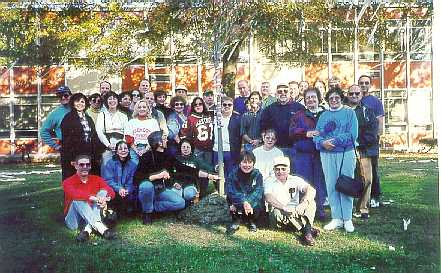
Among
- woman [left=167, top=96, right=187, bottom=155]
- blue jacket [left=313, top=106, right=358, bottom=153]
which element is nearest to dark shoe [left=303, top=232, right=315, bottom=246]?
blue jacket [left=313, top=106, right=358, bottom=153]

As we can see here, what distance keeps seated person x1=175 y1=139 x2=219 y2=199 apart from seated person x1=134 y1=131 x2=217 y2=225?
0.07 ft

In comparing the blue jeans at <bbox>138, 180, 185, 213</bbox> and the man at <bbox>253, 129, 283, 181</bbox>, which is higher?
the man at <bbox>253, 129, 283, 181</bbox>

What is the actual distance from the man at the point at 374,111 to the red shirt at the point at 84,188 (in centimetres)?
243

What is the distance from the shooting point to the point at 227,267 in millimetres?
5562

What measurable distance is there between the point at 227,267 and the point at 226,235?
0.94 ft

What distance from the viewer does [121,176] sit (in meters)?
5.66

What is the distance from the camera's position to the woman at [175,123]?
569cm

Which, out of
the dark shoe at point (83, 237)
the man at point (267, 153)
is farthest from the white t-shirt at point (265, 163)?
the dark shoe at point (83, 237)

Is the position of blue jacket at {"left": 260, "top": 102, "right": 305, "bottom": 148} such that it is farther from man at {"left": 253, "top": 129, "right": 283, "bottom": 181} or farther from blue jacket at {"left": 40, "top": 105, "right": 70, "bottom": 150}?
blue jacket at {"left": 40, "top": 105, "right": 70, "bottom": 150}

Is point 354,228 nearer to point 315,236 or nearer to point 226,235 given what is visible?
point 315,236

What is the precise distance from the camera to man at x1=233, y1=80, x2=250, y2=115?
5656 mm

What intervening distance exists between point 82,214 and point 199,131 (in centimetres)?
131

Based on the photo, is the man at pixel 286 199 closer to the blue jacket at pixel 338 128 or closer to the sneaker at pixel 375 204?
the blue jacket at pixel 338 128

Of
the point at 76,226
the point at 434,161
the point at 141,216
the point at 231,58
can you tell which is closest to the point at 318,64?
the point at 231,58
